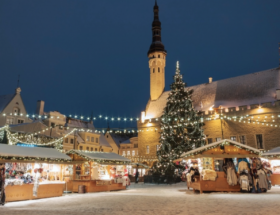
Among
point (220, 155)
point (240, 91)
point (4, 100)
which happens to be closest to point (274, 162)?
point (220, 155)

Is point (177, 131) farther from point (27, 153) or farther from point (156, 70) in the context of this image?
point (27, 153)

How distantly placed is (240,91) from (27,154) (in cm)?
2340

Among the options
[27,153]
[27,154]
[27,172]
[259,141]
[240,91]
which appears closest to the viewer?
[27,154]

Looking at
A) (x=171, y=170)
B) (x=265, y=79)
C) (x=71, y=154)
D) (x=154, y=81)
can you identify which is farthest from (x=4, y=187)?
(x=154, y=81)

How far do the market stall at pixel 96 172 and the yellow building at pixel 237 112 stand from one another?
9.37 m

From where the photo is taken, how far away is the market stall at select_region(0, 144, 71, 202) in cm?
1109

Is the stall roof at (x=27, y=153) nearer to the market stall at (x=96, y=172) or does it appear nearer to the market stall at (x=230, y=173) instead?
the market stall at (x=96, y=172)

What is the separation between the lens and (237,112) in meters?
26.2

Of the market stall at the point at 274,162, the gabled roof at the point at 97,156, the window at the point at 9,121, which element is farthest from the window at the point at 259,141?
the window at the point at 9,121

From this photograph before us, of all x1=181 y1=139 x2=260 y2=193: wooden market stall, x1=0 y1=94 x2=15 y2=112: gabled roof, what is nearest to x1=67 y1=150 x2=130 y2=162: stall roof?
x1=181 y1=139 x2=260 y2=193: wooden market stall

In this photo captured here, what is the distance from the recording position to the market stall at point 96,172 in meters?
15.9

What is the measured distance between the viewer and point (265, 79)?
90.6ft

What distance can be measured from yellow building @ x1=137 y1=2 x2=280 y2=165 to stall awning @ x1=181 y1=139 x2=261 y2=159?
594 centimetres

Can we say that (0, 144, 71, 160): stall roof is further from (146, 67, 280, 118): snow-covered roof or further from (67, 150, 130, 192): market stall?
(146, 67, 280, 118): snow-covered roof
